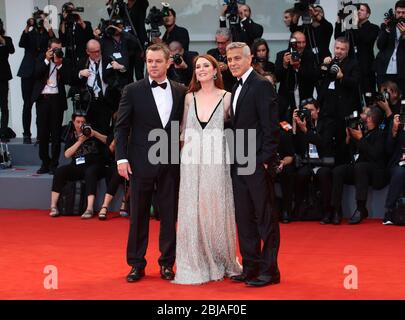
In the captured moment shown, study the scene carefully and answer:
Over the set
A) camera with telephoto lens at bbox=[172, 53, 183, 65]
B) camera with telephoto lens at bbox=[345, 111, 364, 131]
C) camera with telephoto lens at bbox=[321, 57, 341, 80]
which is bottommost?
camera with telephoto lens at bbox=[345, 111, 364, 131]

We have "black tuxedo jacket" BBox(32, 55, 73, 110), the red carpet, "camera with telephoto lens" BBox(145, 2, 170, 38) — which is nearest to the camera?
the red carpet

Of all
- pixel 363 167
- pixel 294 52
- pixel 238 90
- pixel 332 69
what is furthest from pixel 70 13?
pixel 238 90

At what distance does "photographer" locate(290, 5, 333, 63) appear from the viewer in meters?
9.72

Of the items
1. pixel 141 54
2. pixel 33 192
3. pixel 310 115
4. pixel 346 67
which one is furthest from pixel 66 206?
pixel 346 67

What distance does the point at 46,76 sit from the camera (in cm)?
988

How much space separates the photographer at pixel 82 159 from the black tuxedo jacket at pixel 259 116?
3509mm

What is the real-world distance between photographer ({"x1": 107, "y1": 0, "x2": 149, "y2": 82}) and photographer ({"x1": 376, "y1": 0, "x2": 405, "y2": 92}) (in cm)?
263

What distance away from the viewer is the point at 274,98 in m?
5.81

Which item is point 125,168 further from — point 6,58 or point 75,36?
point 6,58

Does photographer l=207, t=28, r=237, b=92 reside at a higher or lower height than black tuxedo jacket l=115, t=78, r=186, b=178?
higher

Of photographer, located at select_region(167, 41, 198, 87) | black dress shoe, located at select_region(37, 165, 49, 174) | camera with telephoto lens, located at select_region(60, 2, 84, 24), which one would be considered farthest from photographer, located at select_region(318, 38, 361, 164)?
black dress shoe, located at select_region(37, 165, 49, 174)

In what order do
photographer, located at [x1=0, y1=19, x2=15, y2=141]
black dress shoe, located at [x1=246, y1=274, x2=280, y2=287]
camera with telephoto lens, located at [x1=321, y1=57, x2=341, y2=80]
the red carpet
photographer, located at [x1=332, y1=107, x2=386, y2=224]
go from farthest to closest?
photographer, located at [x1=0, y1=19, x2=15, y2=141], camera with telephoto lens, located at [x1=321, y1=57, x2=341, y2=80], photographer, located at [x1=332, y1=107, x2=386, y2=224], black dress shoe, located at [x1=246, y1=274, x2=280, y2=287], the red carpet

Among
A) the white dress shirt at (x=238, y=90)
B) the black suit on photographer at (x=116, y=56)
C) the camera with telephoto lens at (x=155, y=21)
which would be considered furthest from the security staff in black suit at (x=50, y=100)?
the white dress shirt at (x=238, y=90)

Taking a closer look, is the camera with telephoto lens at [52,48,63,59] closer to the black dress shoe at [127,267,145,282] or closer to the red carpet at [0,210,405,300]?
the red carpet at [0,210,405,300]
